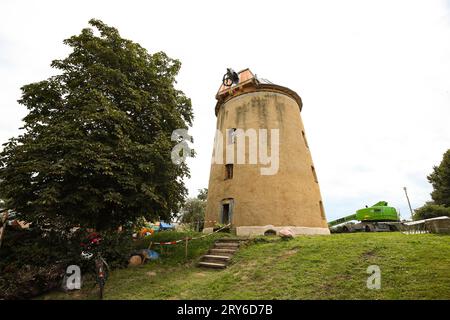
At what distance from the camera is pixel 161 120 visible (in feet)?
42.2

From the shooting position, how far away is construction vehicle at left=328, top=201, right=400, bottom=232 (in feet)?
72.1

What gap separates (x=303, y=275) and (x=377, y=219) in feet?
62.5

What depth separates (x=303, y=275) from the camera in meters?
7.29

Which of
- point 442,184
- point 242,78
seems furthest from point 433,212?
point 242,78

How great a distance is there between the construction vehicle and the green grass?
15.0 m

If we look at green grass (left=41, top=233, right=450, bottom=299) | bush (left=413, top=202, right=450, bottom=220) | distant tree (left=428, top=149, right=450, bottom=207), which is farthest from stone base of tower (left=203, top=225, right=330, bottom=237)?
distant tree (left=428, top=149, right=450, bottom=207)

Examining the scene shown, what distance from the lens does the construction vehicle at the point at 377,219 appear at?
22.0 m

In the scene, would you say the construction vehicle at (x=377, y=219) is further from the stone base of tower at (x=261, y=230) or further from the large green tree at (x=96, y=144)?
the large green tree at (x=96, y=144)

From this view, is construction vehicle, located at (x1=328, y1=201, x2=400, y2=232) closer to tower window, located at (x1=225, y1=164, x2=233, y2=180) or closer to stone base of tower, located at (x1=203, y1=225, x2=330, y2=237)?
stone base of tower, located at (x1=203, y1=225, x2=330, y2=237)

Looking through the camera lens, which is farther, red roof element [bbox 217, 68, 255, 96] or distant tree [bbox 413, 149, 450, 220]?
distant tree [bbox 413, 149, 450, 220]

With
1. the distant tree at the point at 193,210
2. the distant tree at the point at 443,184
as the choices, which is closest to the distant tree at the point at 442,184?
the distant tree at the point at 443,184
